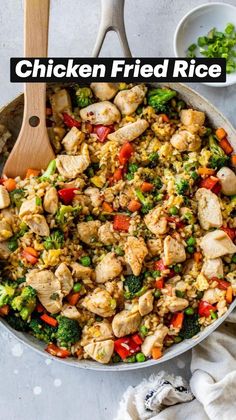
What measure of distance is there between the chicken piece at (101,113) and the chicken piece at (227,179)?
87cm

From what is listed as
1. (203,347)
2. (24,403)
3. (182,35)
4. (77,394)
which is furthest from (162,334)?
(182,35)

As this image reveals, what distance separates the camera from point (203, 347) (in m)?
5.23

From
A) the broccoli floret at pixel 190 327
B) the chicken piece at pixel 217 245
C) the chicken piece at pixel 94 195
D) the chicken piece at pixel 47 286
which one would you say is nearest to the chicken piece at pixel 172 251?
the chicken piece at pixel 217 245

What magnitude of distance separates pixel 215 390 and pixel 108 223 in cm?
149

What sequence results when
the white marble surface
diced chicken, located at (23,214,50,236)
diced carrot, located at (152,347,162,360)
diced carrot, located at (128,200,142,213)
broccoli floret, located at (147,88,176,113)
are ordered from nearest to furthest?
diced chicken, located at (23,214,50,236)
diced carrot, located at (152,347,162,360)
diced carrot, located at (128,200,142,213)
broccoli floret, located at (147,88,176,113)
the white marble surface

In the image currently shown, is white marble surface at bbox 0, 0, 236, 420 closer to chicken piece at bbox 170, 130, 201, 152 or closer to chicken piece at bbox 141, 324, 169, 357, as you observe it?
chicken piece at bbox 141, 324, 169, 357

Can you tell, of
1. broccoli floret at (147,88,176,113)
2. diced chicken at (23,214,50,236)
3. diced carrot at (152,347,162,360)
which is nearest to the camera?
diced chicken at (23,214,50,236)

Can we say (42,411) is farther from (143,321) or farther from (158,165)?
(158,165)

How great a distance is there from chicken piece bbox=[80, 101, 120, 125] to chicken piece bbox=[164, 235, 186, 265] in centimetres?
97

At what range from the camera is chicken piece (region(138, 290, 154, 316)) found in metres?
4.75

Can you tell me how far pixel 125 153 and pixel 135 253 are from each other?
757 mm

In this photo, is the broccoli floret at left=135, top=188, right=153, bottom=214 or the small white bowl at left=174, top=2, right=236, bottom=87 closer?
the broccoli floret at left=135, top=188, right=153, bottom=214

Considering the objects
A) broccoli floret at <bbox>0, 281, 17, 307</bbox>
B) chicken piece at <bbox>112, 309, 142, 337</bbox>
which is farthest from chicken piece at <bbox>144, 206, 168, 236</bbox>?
broccoli floret at <bbox>0, 281, 17, 307</bbox>

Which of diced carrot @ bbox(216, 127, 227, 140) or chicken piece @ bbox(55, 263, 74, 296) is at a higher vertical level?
diced carrot @ bbox(216, 127, 227, 140)
